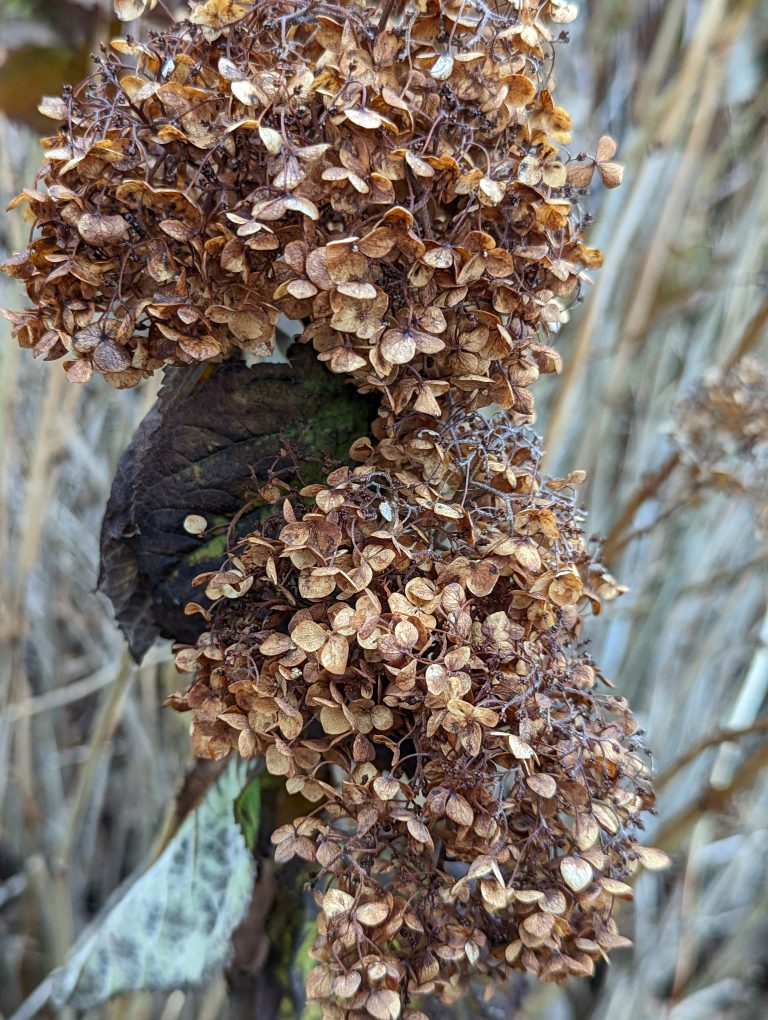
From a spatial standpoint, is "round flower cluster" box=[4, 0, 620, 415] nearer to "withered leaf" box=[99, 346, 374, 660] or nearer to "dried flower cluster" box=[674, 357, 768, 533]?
"withered leaf" box=[99, 346, 374, 660]

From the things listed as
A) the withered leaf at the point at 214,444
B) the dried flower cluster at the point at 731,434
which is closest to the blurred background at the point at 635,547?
the dried flower cluster at the point at 731,434

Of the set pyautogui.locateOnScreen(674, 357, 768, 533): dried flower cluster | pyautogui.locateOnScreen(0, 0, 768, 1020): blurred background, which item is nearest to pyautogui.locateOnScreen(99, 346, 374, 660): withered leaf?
pyautogui.locateOnScreen(0, 0, 768, 1020): blurred background

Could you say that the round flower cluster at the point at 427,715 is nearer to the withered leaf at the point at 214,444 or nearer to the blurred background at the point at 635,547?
the withered leaf at the point at 214,444

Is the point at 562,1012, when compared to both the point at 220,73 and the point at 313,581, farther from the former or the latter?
the point at 220,73

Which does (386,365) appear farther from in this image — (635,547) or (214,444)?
(635,547)

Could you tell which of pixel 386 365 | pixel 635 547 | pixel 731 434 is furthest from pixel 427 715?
pixel 635 547

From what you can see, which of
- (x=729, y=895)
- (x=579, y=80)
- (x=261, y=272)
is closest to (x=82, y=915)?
(x=729, y=895)
